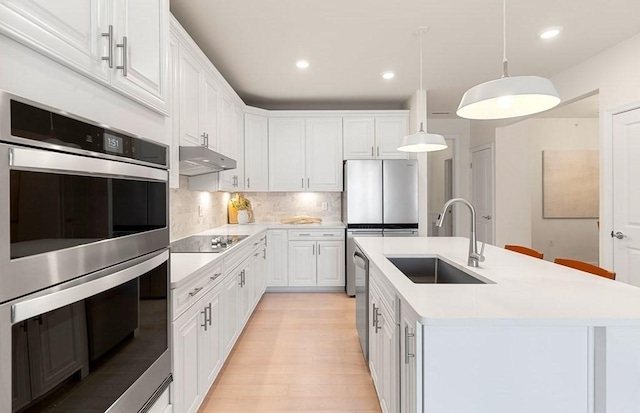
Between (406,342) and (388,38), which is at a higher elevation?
(388,38)

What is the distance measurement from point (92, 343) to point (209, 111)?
255 centimetres

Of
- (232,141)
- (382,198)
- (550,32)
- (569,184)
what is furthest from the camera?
(569,184)

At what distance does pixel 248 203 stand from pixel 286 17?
2.68 metres

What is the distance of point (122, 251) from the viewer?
1.06 m

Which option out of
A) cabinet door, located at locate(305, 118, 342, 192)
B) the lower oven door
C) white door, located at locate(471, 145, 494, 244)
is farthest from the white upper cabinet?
white door, located at locate(471, 145, 494, 244)

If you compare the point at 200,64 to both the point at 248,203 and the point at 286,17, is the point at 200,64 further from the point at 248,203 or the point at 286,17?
the point at 248,203

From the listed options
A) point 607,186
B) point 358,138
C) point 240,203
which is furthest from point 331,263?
point 607,186

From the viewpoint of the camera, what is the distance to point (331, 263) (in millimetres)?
4582

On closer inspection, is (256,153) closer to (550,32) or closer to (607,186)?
(550,32)

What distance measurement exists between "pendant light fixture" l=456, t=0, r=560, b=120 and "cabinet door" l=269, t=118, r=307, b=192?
126 inches

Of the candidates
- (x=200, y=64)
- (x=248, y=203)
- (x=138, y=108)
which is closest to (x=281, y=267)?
(x=248, y=203)

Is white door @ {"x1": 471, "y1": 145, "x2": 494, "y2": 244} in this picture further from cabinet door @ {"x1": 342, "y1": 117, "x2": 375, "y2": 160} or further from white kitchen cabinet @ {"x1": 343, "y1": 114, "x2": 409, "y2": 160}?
cabinet door @ {"x1": 342, "y1": 117, "x2": 375, "y2": 160}

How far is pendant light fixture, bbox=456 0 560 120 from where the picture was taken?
1418 millimetres

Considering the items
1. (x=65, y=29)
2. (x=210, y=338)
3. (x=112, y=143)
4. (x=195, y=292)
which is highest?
(x=65, y=29)
